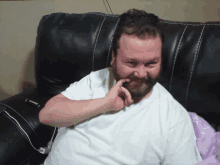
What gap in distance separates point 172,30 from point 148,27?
1.20ft

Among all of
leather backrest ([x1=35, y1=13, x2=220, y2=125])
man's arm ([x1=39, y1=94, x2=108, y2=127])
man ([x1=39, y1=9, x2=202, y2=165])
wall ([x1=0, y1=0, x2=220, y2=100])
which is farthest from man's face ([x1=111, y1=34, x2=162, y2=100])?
wall ([x1=0, y1=0, x2=220, y2=100])

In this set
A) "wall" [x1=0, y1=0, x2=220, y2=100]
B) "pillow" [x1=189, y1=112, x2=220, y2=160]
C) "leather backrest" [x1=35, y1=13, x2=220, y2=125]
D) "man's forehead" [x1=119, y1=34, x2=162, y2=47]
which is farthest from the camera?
"wall" [x1=0, y1=0, x2=220, y2=100]

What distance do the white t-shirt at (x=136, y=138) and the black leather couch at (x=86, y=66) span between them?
0.24m

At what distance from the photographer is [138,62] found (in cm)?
64

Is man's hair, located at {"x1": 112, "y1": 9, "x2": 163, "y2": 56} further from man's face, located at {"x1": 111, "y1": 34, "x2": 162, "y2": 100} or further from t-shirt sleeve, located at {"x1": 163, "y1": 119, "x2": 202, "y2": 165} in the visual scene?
t-shirt sleeve, located at {"x1": 163, "y1": 119, "x2": 202, "y2": 165}

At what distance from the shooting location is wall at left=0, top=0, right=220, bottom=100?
3.48 feet

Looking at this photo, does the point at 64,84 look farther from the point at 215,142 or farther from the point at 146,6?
the point at 215,142

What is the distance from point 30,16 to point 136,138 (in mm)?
1460

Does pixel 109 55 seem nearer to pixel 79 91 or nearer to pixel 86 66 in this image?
pixel 86 66

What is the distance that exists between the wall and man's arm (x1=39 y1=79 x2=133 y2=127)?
71 cm

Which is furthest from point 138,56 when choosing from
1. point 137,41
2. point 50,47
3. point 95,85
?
point 50,47

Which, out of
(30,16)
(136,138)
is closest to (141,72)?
(136,138)

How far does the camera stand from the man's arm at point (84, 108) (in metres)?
0.69

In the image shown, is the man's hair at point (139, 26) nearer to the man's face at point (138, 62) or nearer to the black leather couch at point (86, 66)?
the man's face at point (138, 62)
